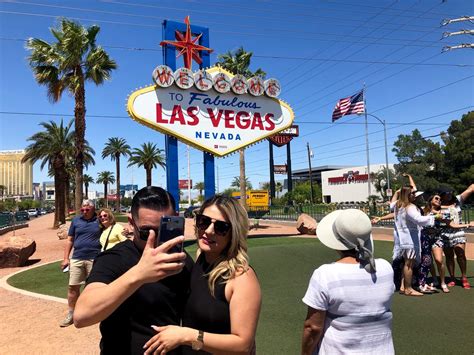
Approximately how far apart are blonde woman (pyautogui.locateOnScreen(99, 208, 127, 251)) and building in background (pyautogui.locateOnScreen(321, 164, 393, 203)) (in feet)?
214

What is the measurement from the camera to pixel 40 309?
6426mm

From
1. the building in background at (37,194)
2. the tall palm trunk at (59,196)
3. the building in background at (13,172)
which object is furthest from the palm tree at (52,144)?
the building in background at (13,172)

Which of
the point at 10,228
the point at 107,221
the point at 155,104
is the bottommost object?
the point at 10,228

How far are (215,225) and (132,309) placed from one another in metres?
0.54

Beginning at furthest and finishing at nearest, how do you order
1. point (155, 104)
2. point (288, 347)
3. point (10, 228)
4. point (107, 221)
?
1. point (10, 228)
2. point (155, 104)
3. point (107, 221)
4. point (288, 347)

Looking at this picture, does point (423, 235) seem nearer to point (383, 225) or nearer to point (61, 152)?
point (383, 225)

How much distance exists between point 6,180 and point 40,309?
18660 centimetres

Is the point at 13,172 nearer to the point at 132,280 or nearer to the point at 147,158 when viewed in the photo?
the point at 147,158

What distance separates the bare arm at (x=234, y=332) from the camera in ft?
5.18

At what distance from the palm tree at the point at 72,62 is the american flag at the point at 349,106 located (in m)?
19.3

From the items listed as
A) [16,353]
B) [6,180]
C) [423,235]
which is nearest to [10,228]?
[16,353]

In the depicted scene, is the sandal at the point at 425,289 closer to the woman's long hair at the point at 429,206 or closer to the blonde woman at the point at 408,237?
the blonde woman at the point at 408,237

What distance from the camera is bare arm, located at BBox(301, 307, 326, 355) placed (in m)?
2.13

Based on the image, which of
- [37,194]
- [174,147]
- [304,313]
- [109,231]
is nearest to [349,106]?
[174,147]
